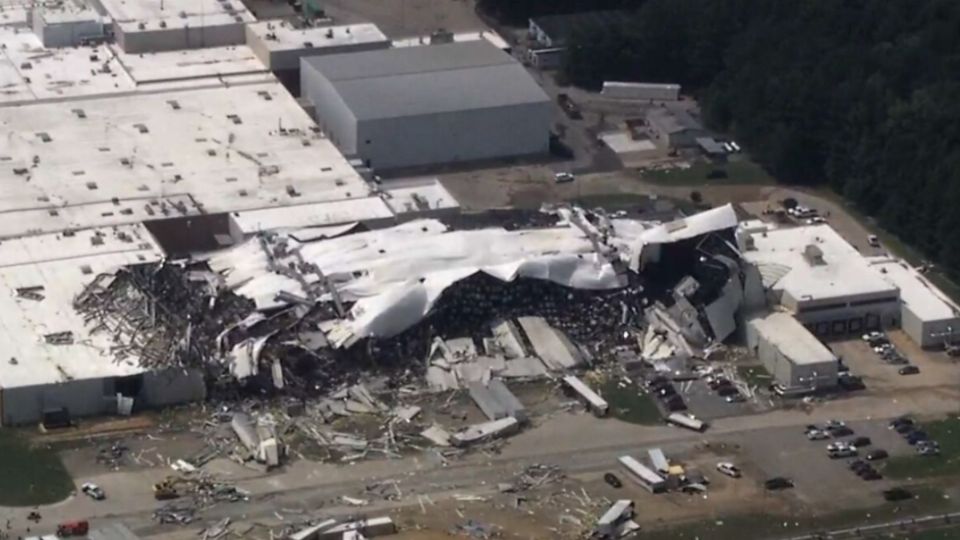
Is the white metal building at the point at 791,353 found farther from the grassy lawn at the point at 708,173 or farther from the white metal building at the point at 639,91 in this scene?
the white metal building at the point at 639,91

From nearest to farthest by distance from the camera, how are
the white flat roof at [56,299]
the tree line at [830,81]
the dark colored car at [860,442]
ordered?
the dark colored car at [860,442] → the white flat roof at [56,299] → the tree line at [830,81]

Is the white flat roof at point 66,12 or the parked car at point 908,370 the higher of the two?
the white flat roof at point 66,12

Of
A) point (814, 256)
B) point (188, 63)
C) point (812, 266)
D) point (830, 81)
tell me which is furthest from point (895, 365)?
point (188, 63)

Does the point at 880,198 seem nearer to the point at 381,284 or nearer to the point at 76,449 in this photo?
the point at 381,284

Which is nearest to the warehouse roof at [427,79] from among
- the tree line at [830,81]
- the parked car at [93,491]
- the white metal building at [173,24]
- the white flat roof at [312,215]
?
the white metal building at [173,24]

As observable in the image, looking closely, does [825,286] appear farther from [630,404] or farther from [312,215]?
[312,215]

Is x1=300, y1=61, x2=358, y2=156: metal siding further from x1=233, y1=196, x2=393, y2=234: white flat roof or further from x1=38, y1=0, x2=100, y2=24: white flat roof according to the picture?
x1=38, y1=0, x2=100, y2=24: white flat roof
